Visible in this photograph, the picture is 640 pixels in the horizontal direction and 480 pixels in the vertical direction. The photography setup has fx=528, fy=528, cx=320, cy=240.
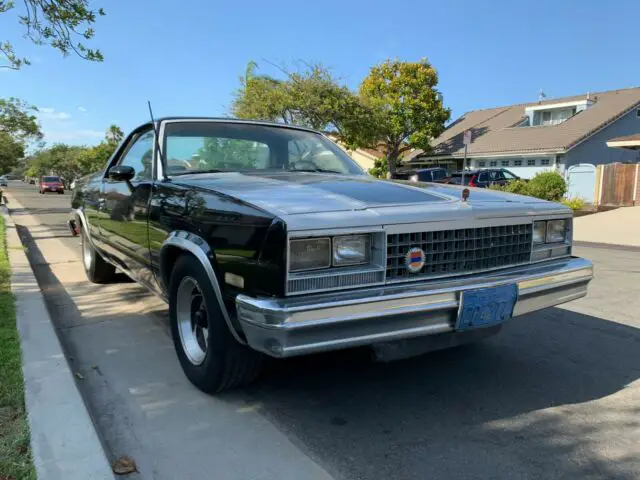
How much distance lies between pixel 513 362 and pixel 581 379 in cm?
46

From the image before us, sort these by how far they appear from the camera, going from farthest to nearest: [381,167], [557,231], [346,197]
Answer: [381,167], [557,231], [346,197]

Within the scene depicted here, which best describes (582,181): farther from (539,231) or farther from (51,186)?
(51,186)

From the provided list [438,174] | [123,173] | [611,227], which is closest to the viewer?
[123,173]

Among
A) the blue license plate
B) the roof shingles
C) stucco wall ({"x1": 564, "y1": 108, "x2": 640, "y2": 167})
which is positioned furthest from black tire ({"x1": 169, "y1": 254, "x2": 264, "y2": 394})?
stucco wall ({"x1": 564, "y1": 108, "x2": 640, "y2": 167})

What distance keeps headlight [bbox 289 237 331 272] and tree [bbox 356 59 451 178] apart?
28529 mm

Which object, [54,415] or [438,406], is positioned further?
[438,406]

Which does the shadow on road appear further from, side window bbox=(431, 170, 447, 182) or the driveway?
side window bbox=(431, 170, 447, 182)

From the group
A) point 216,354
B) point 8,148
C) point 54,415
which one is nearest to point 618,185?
point 216,354

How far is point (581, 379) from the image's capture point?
11.5ft

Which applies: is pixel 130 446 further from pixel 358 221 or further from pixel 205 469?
pixel 358 221

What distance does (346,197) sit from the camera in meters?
2.85

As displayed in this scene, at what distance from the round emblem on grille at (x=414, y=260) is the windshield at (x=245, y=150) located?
171 cm

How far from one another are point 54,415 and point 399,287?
6.01 ft

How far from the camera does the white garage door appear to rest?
20.8 m
